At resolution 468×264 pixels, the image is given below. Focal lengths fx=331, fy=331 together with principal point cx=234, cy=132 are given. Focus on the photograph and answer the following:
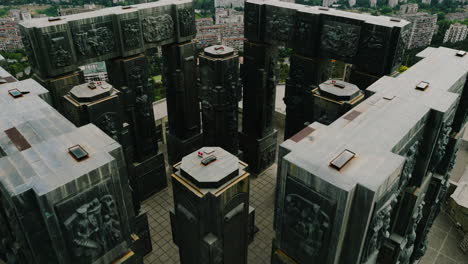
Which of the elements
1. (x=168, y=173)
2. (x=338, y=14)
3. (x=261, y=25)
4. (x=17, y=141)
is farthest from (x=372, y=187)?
(x=168, y=173)

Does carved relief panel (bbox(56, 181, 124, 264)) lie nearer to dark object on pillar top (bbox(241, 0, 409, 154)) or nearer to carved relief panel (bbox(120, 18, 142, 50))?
dark object on pillar top (bbox(241, 0, 409, 154))

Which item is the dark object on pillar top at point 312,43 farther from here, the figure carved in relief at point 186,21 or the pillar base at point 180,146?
the pillar base at point 180,146

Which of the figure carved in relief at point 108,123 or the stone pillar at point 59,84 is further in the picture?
the stone pillar at point 59,84

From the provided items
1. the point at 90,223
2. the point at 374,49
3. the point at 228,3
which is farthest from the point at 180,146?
the point at 228,3

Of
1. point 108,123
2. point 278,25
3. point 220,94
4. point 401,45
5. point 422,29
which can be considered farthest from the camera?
point 422,29

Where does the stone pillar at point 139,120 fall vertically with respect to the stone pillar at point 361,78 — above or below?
below

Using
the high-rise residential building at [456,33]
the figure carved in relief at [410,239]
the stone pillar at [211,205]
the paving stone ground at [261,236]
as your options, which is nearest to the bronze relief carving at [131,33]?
the stone pillar at [211,205]

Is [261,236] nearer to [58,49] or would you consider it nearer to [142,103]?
[142,103]
